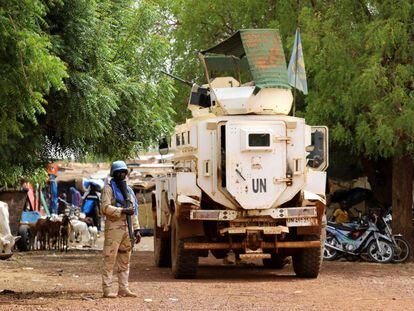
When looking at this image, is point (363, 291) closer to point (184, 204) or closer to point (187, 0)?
point (184, 204)

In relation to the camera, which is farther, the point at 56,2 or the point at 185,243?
the point at 185,243

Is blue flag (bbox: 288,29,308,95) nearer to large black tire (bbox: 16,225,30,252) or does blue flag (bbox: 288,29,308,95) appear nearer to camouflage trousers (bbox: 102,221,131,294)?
camouflage trousers (bbox: 102,221,131,294)

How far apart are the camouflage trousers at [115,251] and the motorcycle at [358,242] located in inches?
402

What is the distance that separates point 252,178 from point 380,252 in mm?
7020

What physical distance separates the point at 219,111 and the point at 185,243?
7.91ft

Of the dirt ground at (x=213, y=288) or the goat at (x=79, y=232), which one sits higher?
the goat at (x=79, y=232)

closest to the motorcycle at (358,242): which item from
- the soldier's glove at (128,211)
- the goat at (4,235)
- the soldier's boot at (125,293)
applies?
the goat at (4,235)

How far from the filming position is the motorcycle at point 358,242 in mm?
23000

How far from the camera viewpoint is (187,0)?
27.9 m

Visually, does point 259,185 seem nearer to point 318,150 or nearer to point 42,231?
point 318,150

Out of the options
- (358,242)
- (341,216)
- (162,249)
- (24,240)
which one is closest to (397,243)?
(358,242)

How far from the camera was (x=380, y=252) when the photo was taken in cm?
2297

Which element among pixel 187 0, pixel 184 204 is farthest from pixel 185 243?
pixel 187 0

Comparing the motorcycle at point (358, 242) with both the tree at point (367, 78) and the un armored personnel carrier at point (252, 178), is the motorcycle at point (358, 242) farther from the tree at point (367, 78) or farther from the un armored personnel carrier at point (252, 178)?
the un armored personnel carrier at point (252, 178)
